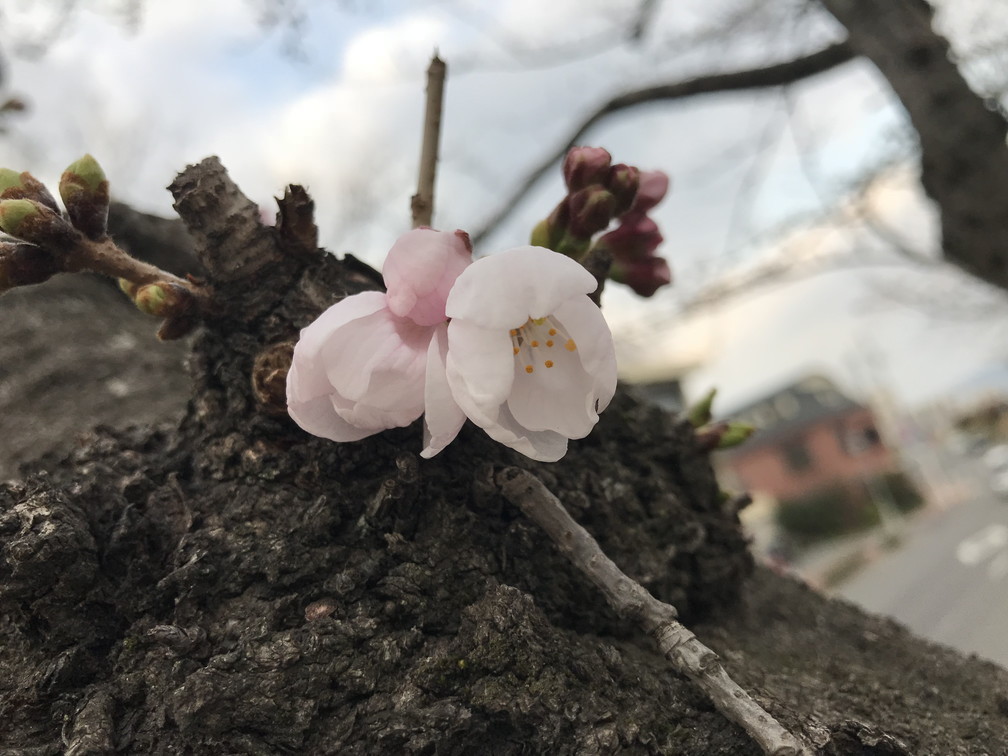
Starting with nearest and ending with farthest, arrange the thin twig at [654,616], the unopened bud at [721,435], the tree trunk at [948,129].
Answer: the thin twig at [654,616] < the unopened bud at [721,435] < the tree trunk at [948,129]

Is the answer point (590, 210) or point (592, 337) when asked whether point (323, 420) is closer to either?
point (592, 337)

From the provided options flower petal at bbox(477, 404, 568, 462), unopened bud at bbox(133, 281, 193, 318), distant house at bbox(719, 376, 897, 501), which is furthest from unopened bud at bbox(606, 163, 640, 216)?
distant house at bbox(719, 376, 897, 501)

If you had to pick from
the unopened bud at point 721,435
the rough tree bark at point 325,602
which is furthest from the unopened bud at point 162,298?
the unopened bud at point 721,435

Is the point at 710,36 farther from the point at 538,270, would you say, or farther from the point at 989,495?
the point at 989,495

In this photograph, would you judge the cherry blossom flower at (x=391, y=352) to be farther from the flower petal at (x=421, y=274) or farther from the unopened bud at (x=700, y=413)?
the unopened bud at (x=700, y=413)

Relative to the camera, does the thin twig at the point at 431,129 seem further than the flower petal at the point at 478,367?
Yes

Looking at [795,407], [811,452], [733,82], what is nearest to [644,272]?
[733,82]
